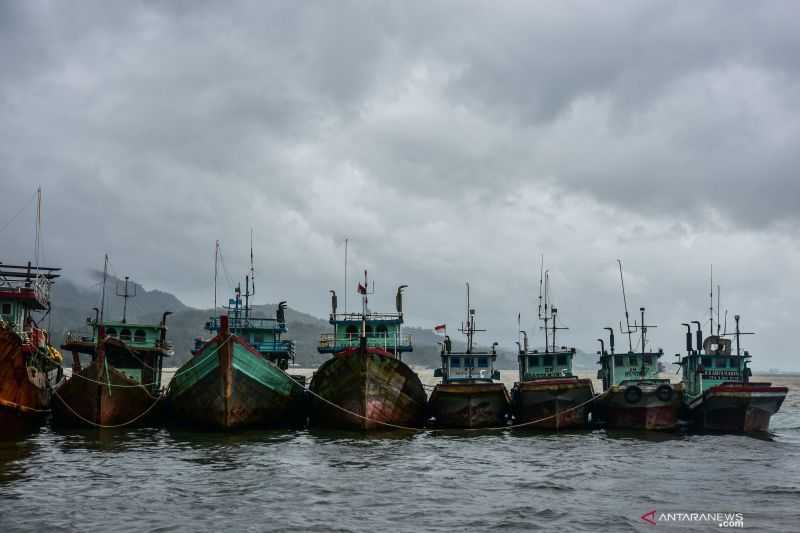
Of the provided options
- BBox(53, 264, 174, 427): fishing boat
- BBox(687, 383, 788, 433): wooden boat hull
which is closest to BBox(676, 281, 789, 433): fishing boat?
BBox(687, 383, 788, 433): wooden boat hull

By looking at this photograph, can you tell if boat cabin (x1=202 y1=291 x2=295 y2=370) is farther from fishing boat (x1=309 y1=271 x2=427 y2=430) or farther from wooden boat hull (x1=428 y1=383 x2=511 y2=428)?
wooden boat hull (x1=428 y1=383 x2=511 y2=428)

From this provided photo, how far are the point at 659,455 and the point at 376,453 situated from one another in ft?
39.4

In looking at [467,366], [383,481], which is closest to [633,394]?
[467,366]

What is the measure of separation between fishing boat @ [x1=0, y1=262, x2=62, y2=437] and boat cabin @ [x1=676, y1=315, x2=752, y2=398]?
3548 cm

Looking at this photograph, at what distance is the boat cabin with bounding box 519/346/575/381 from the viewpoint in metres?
39.3

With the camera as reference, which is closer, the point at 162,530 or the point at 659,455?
the point at 162,530

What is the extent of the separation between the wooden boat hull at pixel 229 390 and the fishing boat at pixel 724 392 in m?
23.0

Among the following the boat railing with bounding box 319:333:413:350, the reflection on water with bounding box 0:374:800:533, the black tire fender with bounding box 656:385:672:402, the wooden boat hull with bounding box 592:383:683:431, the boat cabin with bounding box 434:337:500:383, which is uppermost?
the boat railing with bounding box 319:333:413:350

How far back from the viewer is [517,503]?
60.0 feet

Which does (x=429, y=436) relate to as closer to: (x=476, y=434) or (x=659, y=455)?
(x=476, y=434)

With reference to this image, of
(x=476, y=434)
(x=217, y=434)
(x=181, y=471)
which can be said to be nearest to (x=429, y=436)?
(x=476, y=434)

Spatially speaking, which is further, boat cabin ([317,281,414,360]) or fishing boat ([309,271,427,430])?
boat cabin ([317,281,414,360])

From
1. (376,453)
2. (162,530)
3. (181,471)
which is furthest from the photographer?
(376,453)

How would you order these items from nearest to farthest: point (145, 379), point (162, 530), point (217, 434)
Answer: point (162, 530)
point (217, 434)
point (145, 379)
